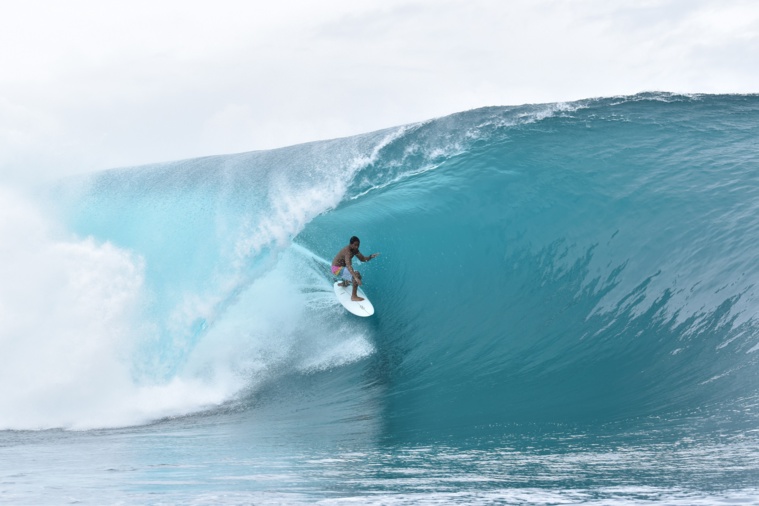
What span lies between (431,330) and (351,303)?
1206 millimetres

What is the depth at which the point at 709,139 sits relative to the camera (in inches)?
487

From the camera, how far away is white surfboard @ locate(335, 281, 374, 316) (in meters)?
9.98

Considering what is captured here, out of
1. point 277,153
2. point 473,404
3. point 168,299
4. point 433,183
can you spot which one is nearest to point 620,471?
point 473,404

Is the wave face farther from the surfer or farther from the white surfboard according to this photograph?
the surfer

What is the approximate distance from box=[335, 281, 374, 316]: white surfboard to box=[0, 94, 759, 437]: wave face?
180 mm

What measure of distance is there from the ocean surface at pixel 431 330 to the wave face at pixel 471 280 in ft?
0.14

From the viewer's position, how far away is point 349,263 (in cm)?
957

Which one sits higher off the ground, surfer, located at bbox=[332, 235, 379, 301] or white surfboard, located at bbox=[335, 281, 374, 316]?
surfer, located at bbox=[332, 235, 379, 301]

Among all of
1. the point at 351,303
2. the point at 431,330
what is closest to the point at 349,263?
the point at 351,303

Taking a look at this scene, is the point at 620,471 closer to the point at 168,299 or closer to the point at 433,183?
the point at 168,299

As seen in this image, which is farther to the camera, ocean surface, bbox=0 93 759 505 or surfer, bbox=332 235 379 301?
surfer, bbox=332 235 379 301

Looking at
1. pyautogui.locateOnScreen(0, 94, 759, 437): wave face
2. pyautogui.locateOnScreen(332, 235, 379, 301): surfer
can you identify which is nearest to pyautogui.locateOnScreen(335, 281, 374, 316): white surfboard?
pyautogui.locateOnScreen(332, 235, 379, 301): surfer

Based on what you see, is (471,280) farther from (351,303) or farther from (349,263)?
(349,263)

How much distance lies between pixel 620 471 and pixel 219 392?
5.56 m
